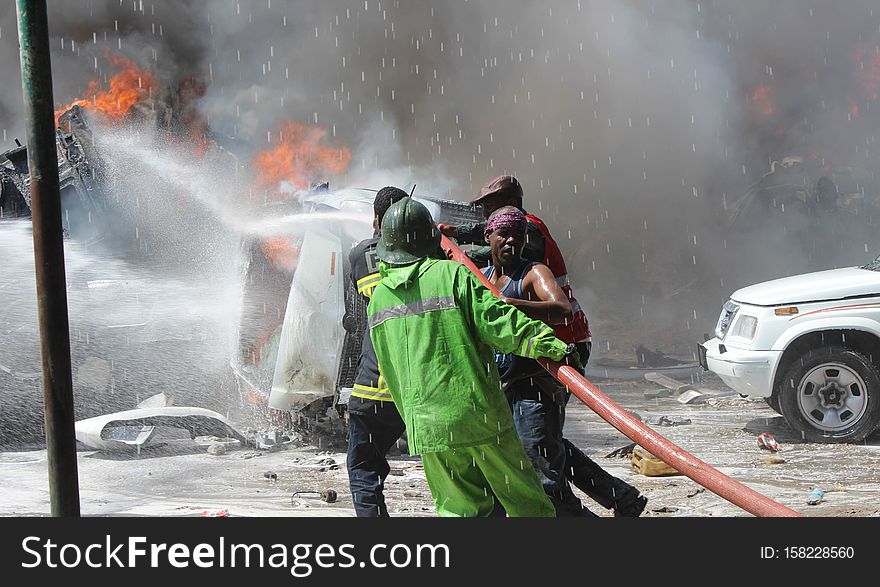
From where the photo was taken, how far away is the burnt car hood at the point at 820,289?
7.09 meters

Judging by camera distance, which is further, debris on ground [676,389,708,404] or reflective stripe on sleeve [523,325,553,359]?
debris on ground [676,389,708,404]

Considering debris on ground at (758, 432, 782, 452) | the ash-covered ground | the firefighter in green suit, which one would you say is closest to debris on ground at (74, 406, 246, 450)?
the ash-covered ground

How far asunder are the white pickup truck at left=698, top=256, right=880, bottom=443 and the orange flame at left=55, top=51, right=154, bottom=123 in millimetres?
8913

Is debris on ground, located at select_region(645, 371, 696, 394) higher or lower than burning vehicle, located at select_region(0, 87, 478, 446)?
lower

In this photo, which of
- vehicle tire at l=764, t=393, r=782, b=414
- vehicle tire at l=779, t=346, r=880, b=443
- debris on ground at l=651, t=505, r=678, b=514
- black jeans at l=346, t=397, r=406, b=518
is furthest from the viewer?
vehicle tire at l=764, t=393, r=782, b=414

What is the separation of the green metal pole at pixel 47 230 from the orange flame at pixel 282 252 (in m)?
3.81

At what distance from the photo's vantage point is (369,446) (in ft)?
14.7

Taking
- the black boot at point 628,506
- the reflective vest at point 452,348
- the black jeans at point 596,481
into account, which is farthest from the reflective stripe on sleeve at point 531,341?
the black boot at point 628,506

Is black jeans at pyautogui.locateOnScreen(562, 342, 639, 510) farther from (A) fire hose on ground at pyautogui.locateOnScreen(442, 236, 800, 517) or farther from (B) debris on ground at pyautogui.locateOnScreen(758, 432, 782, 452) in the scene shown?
(B) debris on ground at pyautogui.locateOnScreen(758, 432, 782, 452)

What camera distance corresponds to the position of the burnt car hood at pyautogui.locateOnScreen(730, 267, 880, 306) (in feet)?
23.3

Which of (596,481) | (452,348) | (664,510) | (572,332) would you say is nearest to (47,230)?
(452,348)

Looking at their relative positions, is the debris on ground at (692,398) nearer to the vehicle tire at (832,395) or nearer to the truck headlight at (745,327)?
the truck headlight at (745,327)

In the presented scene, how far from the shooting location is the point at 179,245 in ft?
29.6
